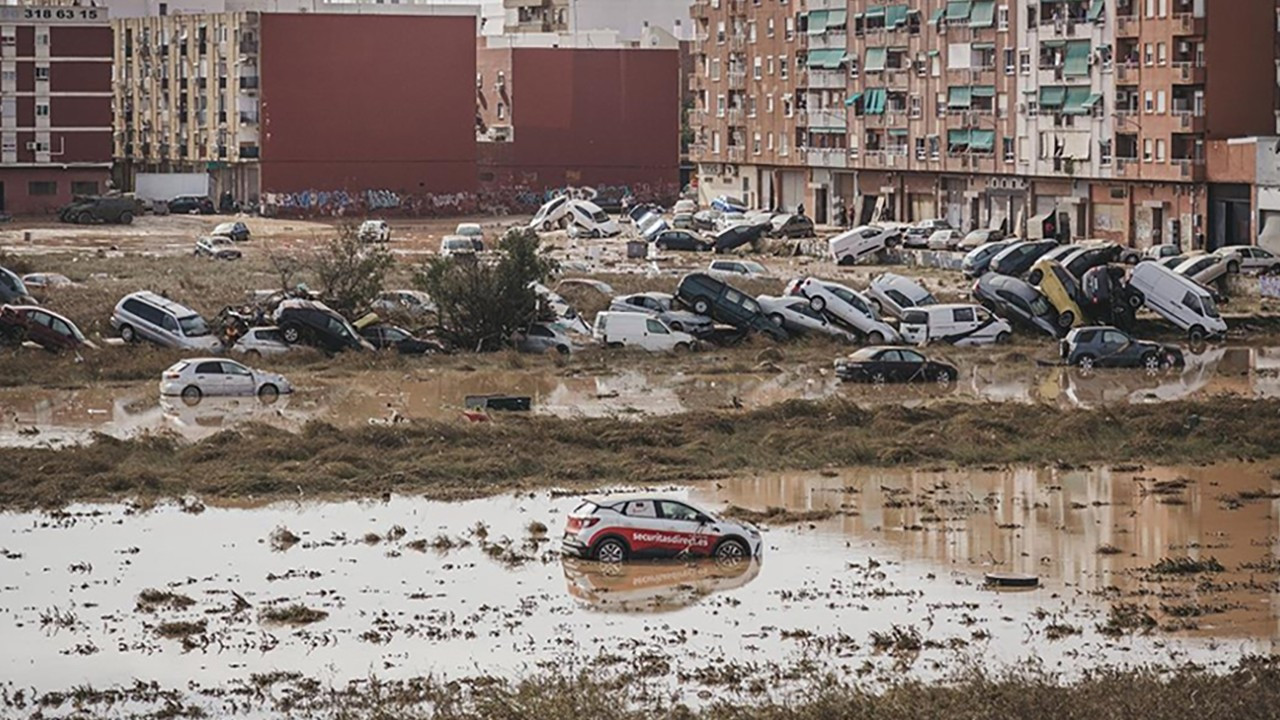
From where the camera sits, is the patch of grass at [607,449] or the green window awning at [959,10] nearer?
the patch of grass at [607,449]

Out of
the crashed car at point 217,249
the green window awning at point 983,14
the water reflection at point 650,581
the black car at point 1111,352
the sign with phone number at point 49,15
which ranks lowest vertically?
the water reflection at point 650,581

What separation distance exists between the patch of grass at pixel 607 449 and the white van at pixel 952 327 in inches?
376

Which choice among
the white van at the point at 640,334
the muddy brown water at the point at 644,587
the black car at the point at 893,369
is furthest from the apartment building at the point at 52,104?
the muddy brown water at the point at 644,587

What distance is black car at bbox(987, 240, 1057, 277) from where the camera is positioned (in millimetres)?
54688

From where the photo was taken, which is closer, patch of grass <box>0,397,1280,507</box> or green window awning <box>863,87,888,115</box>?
patch of grass <box>0,397,1280,507</box>

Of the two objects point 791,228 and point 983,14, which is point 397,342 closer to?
point 791,228

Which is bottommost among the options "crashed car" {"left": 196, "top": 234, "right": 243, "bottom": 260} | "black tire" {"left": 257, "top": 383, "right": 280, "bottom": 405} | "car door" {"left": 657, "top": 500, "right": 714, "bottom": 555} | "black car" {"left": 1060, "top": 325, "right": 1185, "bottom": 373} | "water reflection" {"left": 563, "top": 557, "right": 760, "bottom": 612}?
"water reflection" {"left": 563, "top": 557, "right": 760, "bottom": 612}

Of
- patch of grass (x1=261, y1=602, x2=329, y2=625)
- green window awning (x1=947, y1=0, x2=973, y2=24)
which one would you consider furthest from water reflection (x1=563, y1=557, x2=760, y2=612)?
green window awning (x1=947, y1=0, x2=973, y2=24)

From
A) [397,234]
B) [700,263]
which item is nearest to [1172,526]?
[700,263]

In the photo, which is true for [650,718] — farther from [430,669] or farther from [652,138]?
[652,138]

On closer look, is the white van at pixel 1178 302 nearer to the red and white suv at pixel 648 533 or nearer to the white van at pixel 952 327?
the white van at pixel 952 327

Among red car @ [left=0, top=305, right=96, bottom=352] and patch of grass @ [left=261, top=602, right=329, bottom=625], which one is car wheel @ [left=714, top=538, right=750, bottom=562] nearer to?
patch of grass @ [left=261, top=602, right=329, bottom=625]

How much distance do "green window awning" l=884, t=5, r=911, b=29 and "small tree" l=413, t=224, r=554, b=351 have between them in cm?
3971

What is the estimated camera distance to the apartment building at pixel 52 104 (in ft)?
286
